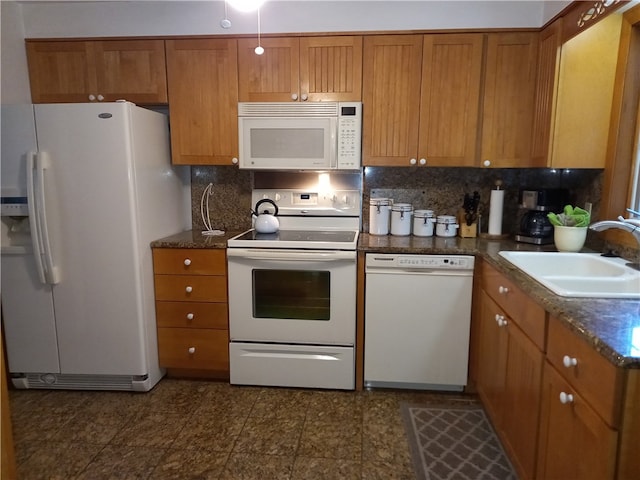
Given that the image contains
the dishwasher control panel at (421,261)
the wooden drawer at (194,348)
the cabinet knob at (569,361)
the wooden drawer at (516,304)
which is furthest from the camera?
the wooden drawer at (194,348)

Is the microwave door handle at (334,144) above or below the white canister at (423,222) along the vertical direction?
above

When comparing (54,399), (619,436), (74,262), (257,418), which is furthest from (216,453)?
(619,436)

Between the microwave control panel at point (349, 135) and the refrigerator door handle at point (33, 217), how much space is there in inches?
67.1

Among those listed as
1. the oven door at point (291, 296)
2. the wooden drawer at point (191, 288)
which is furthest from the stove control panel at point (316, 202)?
the wooden drawer at point (191, 288)

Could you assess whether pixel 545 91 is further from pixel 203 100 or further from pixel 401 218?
pixel 203 100

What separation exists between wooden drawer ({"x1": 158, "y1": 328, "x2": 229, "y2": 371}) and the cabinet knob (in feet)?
6.03

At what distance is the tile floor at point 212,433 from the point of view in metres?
1.83

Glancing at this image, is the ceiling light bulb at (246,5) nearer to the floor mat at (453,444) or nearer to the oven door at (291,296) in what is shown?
the oven door at (291,296)

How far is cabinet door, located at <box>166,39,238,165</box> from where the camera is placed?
8.23 ft

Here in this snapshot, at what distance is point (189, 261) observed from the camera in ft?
7.99

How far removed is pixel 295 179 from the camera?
283cm

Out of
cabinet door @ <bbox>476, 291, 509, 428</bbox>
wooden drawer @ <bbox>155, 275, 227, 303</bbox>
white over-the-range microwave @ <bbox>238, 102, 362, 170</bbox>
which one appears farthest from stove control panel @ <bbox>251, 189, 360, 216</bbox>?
cabinet door @ <bbox>476, 291, 509, 428</bbox>

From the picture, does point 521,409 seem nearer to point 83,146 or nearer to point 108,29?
point 83,146

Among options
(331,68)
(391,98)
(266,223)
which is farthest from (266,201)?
(391,98)
